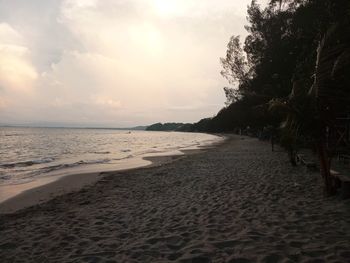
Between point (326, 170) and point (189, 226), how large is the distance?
131 inches

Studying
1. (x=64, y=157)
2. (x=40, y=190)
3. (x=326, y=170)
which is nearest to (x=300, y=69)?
(x=326, y=170)

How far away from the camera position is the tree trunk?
7.37 m

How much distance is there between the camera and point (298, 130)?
7.20 metres

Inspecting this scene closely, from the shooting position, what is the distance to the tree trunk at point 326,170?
24.2 feet

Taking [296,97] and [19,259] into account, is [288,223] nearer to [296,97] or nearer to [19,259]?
[296,97]


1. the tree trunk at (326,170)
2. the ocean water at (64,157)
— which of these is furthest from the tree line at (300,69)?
the ocean water at (64,157)

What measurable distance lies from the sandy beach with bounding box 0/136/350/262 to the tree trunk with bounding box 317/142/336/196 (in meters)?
0.29

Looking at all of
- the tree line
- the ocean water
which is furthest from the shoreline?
the tree line

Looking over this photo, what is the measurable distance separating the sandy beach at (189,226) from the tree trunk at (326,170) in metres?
0.29

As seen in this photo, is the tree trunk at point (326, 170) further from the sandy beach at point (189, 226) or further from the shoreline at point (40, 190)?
the shoreline at point (40, 190)

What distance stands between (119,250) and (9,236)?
2315mm

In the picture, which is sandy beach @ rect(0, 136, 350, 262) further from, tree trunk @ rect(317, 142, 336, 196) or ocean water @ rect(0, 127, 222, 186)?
ocean water @ rect(0, 127, 222, 186)

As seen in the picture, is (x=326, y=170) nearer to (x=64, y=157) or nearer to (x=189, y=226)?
(x=189, y=226)

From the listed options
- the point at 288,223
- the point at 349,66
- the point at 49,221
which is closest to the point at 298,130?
the point at 349,66
